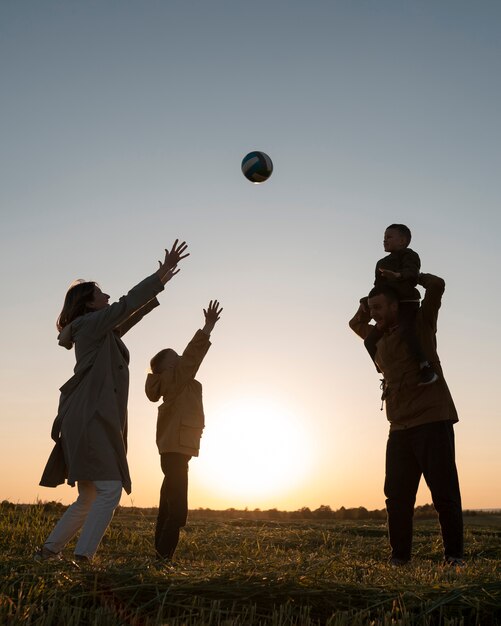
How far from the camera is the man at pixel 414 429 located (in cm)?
671

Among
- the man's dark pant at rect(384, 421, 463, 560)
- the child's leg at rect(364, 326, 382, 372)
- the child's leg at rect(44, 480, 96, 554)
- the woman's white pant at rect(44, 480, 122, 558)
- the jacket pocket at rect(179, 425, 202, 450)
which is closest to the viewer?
the woman's white pant at rect(44, 480, 122, 558)

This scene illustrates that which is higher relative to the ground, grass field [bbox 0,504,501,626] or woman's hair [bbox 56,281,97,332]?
woman's hair [bbox 56,281,97,332]

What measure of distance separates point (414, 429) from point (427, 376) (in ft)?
1.65

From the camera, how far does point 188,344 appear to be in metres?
7.36

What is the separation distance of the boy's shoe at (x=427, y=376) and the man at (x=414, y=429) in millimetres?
69

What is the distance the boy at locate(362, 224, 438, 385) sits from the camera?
6.95 m

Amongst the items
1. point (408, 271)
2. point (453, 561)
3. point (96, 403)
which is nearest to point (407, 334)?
point (408, 271)

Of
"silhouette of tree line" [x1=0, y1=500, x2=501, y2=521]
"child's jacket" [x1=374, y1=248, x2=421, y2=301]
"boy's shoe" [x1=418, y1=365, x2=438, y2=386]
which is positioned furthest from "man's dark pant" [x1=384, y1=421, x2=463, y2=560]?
"silhouette of tree line" [x1=0, y1=500, x2=501, y2=521]

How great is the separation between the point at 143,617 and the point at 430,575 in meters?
2.27

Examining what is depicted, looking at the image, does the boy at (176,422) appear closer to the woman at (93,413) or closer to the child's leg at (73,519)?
the woman at (93,413)

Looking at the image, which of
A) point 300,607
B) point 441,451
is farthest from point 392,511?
point 300,607

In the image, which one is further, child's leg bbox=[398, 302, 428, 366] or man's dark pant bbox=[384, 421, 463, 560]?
child's leg bbox=[398, 302, 428, 366]

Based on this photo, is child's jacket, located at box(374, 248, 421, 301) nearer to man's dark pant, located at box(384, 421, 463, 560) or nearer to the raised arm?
man's dark pant, located at box(384, 421, 463, 560)

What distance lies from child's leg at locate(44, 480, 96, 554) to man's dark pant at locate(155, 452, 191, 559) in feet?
4.47
